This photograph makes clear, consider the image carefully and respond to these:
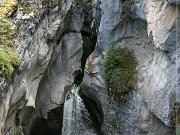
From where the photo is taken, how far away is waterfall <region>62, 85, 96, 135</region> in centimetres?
1606

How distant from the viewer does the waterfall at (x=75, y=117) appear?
16.1 meters

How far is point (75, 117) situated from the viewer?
16.7 meters

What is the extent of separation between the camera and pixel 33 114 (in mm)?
14703

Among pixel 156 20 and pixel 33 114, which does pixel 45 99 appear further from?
pixel 156 20

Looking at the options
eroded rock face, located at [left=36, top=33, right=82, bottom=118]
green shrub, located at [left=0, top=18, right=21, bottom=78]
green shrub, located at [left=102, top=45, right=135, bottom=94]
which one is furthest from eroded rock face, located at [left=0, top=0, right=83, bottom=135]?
green shrub, located at [left=102, top=45, right=135, bottom=94]

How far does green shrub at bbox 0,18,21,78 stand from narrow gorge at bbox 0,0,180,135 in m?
0.03

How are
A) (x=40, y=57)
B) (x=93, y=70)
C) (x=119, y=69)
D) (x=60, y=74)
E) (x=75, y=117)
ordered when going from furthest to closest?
1. (x=60, y=74)
2. (x=75, y=117)
3. (x=93, y=70)
4. (x=119, y=69)
5. (x=40, y=57)

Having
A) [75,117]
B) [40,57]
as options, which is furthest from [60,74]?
[40,57]

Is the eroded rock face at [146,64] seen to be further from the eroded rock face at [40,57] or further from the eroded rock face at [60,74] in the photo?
the eroded rock face at [40,57]

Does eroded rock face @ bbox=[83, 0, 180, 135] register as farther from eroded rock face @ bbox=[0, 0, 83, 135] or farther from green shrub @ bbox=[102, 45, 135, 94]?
eroded rock face @ bbox=[0, 0, 83, 135]

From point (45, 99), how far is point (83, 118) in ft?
5.79

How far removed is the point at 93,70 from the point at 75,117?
272cm

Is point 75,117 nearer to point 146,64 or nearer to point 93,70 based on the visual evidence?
point 93,70

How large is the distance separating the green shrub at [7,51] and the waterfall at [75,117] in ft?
19.8
